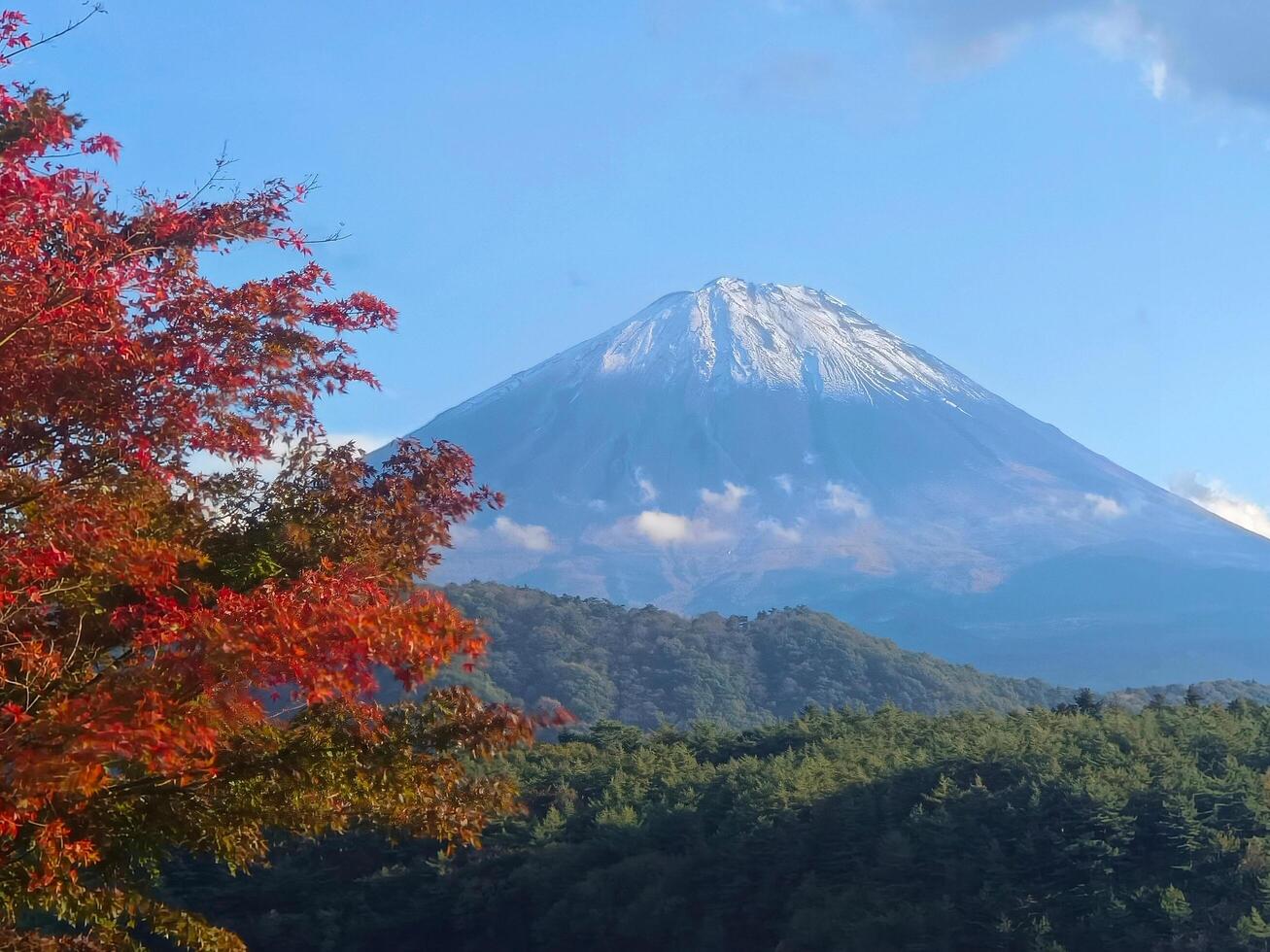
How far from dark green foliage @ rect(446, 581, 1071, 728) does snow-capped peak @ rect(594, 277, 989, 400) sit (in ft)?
270

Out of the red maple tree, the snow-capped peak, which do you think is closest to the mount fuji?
the snow-capped peak

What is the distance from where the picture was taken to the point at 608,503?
474 ft

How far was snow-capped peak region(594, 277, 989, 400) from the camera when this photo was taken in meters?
159

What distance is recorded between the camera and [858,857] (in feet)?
64.2

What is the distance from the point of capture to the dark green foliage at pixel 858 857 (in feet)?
53.4

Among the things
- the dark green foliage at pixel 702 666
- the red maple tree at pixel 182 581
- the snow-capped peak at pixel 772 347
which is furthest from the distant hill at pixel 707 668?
the snow-capped peak at pixel 772 347

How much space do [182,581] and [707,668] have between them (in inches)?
2598

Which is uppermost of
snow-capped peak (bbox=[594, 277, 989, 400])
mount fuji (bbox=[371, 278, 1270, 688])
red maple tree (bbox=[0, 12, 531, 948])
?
snow-capped peak (bbox=[594, 277, 989, 400])

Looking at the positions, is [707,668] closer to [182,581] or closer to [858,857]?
[858,857]

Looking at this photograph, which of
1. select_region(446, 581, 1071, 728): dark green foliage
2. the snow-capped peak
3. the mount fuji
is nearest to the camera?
select_region(446, 581, 1071, 728): dark green foliage

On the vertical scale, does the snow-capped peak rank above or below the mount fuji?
above

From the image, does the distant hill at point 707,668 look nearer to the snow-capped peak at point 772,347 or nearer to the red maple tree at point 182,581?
the red maple tree at point 182,581

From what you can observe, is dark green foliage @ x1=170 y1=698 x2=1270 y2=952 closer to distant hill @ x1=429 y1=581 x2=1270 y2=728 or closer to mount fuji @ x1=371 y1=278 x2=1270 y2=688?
distant hill @ x1=429 y1=581 x2=1270 y2=728

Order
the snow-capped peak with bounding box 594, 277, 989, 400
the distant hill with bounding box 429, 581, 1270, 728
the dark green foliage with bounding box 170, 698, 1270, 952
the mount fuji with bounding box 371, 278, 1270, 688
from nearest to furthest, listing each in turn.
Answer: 1. the dark green foliage with bounding box 170, 698, 1270, 952
2. the distant hill with bounding box 429, 581, 1270, 728
3. the mount fuji with bounding box 371, 278, 1270, 688
4. the snow-capped peak with bounding box 594, 277, 989, 400
